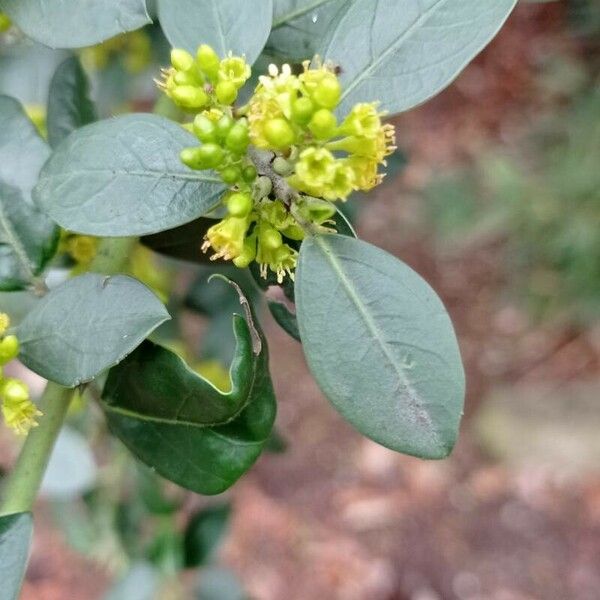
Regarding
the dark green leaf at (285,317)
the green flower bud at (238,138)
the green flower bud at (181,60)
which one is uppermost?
the green flower bud at (181,60)

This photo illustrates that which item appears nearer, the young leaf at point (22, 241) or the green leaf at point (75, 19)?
the green leaf at point (75, 19)

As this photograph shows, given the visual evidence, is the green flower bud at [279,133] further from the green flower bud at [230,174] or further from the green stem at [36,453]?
the green stem at [36,453]

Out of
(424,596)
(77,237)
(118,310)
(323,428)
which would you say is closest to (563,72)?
(323,428)

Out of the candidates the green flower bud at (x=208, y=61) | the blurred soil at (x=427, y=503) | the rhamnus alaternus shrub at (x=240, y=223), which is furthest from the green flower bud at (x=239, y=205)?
the blurred soil at (x=427, y=503)

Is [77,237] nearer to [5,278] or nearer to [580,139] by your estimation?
[5,278]

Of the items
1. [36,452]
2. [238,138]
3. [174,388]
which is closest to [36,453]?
[36,452]

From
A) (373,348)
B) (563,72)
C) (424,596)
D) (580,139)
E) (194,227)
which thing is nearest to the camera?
(373,348)
